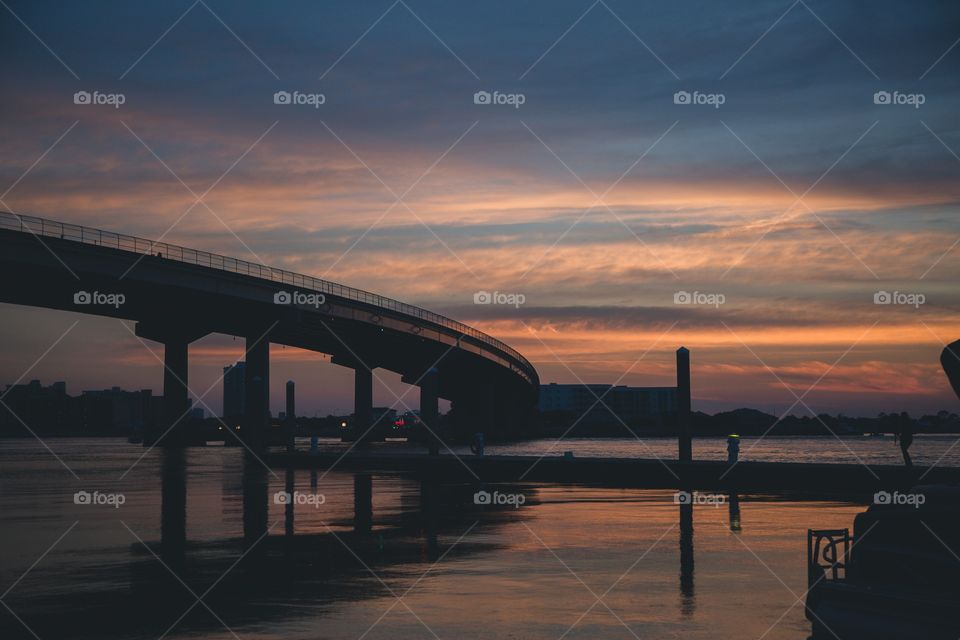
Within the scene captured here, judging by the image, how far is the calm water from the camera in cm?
1222

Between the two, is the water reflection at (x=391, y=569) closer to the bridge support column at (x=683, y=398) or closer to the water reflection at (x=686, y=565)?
the water reflection at (x=686, y=565)

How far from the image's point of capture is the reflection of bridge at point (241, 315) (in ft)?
228

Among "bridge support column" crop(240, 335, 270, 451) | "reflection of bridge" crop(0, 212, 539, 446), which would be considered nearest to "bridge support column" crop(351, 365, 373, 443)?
"reflection of bridge" crop(0, 212, 539, 446)

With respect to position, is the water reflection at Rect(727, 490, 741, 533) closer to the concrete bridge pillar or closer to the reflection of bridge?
the reflection of bridge

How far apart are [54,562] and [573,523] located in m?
11.0

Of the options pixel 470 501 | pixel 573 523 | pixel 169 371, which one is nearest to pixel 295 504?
pixel 470 501

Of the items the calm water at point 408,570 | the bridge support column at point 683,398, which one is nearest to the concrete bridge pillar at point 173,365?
the bridge support column at point 683,398

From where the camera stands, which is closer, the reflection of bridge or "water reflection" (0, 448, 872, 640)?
"water reflection" (0, 448, 872, 640)

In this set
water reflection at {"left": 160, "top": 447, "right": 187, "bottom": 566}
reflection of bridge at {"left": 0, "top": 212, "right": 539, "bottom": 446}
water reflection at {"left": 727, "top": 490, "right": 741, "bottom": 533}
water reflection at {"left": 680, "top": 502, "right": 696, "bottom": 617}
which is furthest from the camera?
reflection of bridge at {"left": 0, "top": 212, "right": 539, "bottom": 446}

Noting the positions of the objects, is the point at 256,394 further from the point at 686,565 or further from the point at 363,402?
the point at 686,565

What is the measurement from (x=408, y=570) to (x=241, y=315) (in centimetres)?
7548

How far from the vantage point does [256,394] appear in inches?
3118

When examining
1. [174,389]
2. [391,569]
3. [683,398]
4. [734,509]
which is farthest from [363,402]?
[391,569]

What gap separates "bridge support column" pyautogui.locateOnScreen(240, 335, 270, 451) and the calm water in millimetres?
43303
